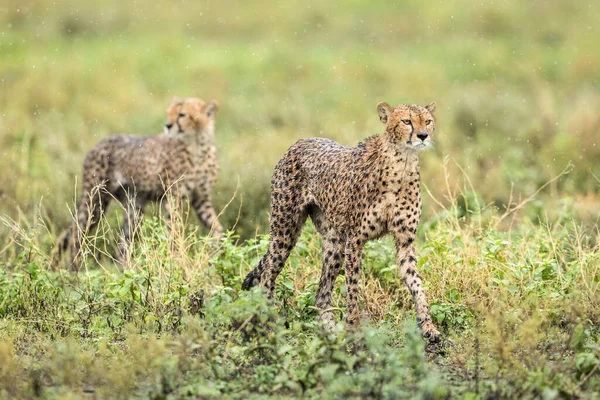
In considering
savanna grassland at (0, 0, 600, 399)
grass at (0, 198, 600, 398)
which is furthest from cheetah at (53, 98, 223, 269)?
grass at (0, 198, 600, 398)

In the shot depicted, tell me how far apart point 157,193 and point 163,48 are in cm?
826

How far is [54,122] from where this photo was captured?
11.8m

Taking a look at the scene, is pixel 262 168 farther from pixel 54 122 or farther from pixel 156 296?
pixel 54 122

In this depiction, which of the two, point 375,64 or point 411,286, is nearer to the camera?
point 411,286

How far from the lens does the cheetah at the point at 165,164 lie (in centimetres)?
792

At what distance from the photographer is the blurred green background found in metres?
8.98

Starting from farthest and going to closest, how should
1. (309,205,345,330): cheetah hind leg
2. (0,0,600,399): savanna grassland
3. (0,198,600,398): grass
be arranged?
1. (309,205,345,330): cheetah hind leg
2. (0,0,600,399): savanna grassland
3. (0,198,600,398): grass

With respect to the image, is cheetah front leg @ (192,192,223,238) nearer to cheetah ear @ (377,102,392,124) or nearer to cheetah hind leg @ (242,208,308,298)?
cheetah hind leg @ (242,208,308,298)

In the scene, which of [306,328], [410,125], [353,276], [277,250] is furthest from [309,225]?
[410,125]

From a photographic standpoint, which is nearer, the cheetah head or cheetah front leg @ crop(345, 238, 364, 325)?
the cheetah head

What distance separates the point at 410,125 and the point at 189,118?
126 inches

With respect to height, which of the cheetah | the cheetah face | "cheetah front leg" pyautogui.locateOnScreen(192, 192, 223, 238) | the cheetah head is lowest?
"cheetah front leg" pyautogui.locateOnScreen(192, 192, 223, 238)

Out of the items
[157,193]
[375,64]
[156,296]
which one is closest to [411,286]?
[156,296]

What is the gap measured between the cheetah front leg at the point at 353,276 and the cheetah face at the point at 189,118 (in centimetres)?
301
